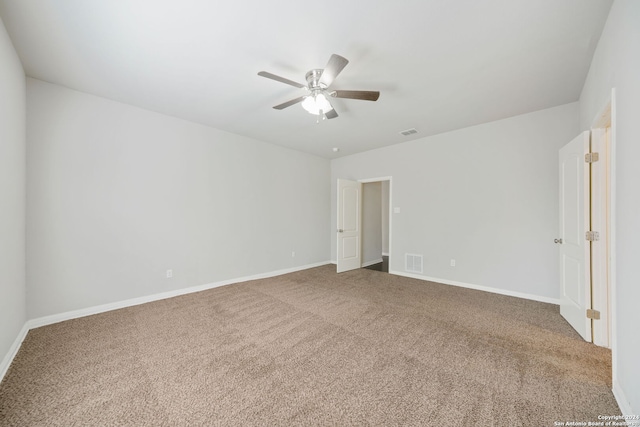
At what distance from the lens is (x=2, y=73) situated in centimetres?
191

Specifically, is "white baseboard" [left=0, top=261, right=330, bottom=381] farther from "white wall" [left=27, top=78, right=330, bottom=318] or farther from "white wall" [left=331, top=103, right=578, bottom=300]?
"white wall" [left=331, top=103, right=578, bottom=300]

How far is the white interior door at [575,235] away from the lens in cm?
236

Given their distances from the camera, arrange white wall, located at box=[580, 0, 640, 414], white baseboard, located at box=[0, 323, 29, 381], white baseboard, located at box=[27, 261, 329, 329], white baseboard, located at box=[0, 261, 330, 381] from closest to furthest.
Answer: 1. white wall, located at box=[580, 0, 640, 414]
2. white baseboard, located at box=[0, 323, 29, 381]
3. white baseboard, located at box=[0, 261, 330, 381]
4. white baseboard, located at box=[27, 261, 329, 329]

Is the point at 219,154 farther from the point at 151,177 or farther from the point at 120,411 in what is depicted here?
the point at 120,411

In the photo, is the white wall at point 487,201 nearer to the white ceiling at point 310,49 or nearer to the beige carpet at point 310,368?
the white ceiling at point 310,49

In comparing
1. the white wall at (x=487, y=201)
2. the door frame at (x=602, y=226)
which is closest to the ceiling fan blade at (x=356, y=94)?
the door frame at (x=602, y=226)

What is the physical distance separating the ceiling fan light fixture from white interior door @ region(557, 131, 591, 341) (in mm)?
2618

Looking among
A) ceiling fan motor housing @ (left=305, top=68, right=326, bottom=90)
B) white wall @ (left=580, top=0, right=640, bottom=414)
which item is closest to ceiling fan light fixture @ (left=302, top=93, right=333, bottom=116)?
ceiling fan motor housing @ (left=305, top=68, right=326, bottom=90)

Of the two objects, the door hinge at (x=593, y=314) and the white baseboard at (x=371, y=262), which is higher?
the door hinge at (x=593, y=314)

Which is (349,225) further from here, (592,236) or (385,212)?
(592,236)

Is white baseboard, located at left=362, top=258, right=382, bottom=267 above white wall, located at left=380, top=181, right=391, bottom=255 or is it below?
below

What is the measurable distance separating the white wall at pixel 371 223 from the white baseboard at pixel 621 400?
455cm

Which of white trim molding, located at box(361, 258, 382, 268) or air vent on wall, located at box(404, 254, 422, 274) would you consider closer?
air vent on wall, located at box(404, 254, 422, 274)

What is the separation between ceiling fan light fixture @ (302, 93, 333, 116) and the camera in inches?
94.5
